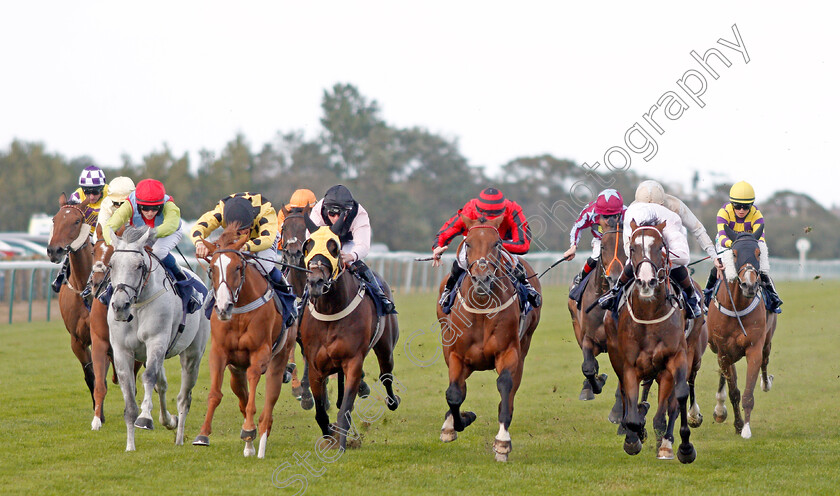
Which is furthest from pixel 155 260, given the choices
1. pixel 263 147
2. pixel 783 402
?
pixel 263 147

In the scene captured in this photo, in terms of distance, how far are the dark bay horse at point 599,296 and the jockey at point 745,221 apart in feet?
4.57

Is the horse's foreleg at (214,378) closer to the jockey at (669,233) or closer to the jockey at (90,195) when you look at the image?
the jockey at (90,195)

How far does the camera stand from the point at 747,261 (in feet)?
30.5

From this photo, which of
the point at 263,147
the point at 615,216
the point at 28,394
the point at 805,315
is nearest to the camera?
the point at 615,216

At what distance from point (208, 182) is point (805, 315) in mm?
24442

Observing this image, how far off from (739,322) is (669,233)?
7.93 feet

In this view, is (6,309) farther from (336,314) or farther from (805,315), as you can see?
(805,315)

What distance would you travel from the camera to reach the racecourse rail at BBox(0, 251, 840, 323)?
18.6 metres

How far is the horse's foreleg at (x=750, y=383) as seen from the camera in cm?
933

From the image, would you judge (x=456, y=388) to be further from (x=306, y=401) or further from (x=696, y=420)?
(x=696, y=420)

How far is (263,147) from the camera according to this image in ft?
168

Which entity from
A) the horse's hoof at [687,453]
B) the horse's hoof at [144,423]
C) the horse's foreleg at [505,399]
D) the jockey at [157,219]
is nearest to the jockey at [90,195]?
the jockey at [157,219]

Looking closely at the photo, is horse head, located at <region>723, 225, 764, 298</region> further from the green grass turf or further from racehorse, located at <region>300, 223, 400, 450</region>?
racehorse, located at <region>300, 223, 400, 450</region>

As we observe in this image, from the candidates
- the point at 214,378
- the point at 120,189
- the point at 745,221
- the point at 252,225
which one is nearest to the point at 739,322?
the point at 745,221
